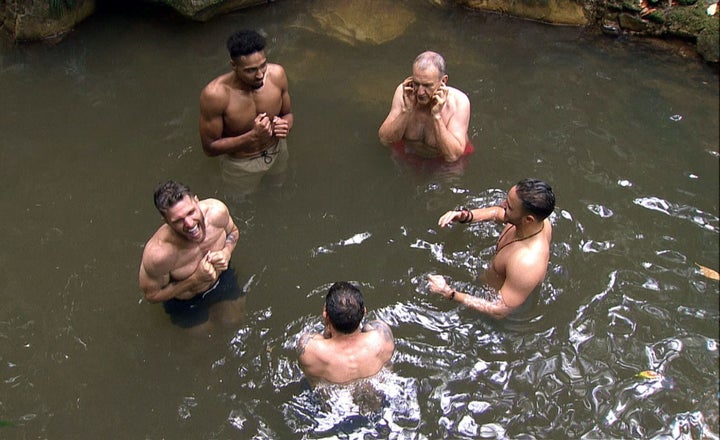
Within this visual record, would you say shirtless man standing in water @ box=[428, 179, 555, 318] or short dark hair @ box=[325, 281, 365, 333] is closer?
short dark hair @ box=[325, 281, 365, 333]

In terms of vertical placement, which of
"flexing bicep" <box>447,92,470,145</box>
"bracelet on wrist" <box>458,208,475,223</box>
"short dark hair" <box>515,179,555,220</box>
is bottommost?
"bracelet on wrist" <box>458,208,475,223</box>

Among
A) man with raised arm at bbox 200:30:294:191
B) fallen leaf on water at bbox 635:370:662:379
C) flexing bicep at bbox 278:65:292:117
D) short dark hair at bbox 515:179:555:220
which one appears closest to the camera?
short dark hair at bbox 515:179:555:220

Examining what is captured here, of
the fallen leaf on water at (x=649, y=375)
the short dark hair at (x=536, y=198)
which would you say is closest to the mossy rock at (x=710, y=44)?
the fallen leaf on water at (x=649, y=375)

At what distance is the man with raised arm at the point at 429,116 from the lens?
499 cm

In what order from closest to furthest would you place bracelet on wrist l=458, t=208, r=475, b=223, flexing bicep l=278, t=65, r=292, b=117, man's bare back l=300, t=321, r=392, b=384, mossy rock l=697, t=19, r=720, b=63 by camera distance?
1. man's bare back l=300, t=321, r=392, b=384
2. bracelet on wrist l=458, t=208, r=475, b=223
3. flexing bicep l=278, t=65, r=292, b=117
4. mossy rock l=697, t=19, r=720, b=63

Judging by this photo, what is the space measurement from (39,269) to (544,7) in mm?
6332

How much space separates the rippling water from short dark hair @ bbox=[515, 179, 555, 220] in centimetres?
113

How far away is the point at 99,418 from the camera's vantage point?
14.2ft

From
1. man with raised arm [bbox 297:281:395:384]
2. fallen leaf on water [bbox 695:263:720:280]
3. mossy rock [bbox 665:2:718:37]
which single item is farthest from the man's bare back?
mossy rock [bbox 665:2:718:37]

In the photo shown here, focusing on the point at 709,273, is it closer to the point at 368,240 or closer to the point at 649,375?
the point at 649,375

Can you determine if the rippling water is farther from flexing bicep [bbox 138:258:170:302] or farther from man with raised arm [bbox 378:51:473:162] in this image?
flexing bicep [bbox 138:258:170:302]

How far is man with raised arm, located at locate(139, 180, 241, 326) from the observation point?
386cm

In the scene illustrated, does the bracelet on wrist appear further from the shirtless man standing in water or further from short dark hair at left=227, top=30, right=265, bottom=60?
short dark hair at left=227, top=30, right=265, bottom=60

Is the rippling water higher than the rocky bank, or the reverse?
the rocky bank
